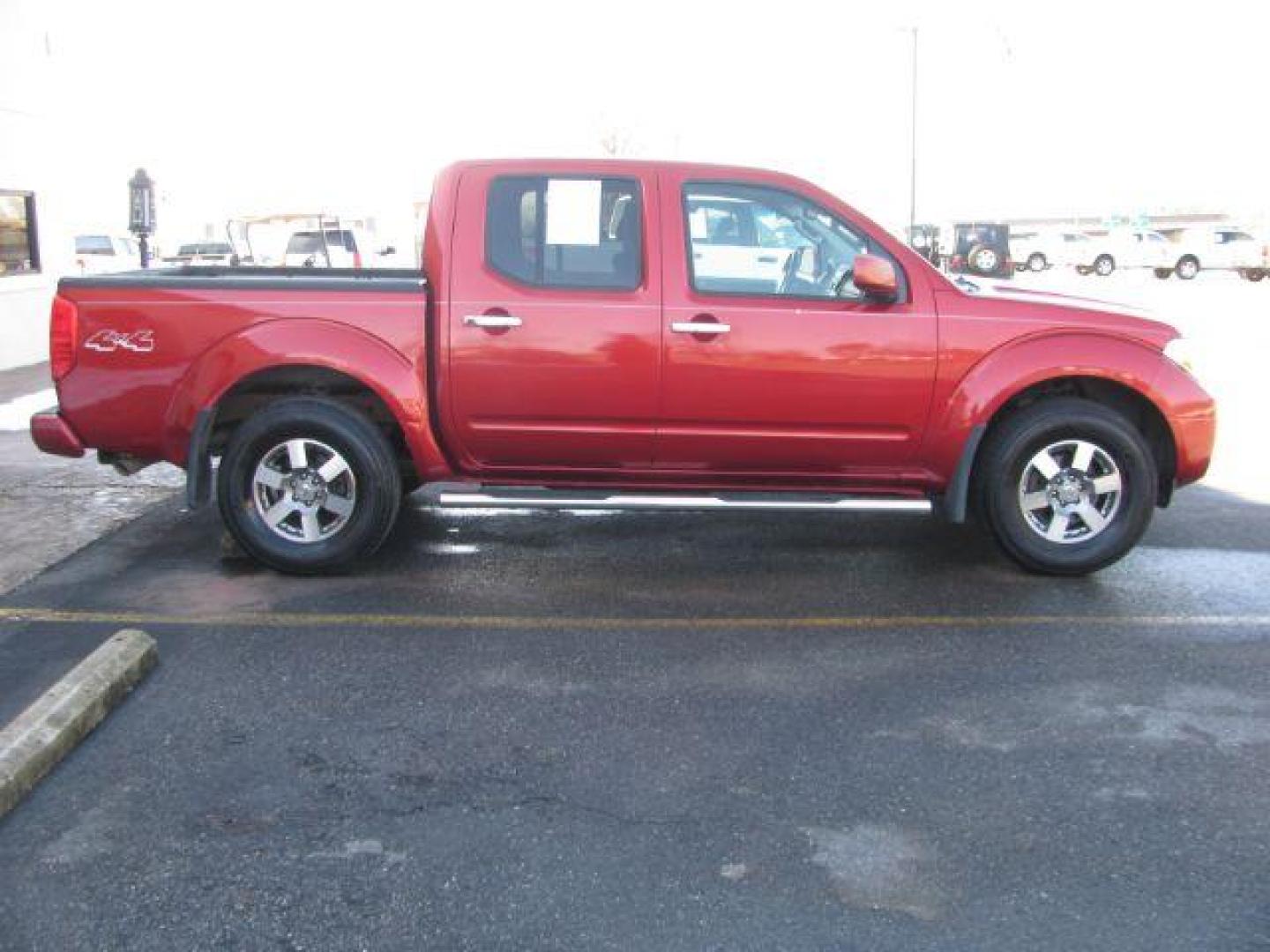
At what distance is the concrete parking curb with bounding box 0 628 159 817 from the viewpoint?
376cm

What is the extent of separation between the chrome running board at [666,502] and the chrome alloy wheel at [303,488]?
47 centimetres

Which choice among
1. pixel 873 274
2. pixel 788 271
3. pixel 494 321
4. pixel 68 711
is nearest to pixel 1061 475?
pixel 873 274

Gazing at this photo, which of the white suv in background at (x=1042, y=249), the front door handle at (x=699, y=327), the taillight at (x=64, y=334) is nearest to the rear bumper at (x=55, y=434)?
the taillight at (x=64, y=334)

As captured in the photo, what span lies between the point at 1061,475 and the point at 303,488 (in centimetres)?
352

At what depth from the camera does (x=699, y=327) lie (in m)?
5.72

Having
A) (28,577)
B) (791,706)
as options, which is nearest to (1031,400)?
(791,706)

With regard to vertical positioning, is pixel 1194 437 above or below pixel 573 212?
below

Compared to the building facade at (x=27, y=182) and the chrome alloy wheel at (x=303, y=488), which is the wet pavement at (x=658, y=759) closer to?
the chrome alloy wheel at (x=303, y=488)

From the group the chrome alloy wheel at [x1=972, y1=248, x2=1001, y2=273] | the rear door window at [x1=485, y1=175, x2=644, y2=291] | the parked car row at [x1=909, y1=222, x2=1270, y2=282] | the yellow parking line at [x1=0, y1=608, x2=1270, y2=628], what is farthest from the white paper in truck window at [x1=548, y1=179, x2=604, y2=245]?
the chrome alloy wheel at [x1=972, y1=248, x2=1001, y2=273]

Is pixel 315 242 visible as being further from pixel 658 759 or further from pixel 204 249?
pixel 658 759

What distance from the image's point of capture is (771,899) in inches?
126

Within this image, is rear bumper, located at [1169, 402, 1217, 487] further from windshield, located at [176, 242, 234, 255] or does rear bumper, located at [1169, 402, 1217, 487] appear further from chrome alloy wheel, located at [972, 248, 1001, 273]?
windshield, located at [176, 242, 234, 255]

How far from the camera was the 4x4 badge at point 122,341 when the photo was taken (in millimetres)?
5820

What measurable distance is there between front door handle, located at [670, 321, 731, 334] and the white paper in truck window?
57cm
